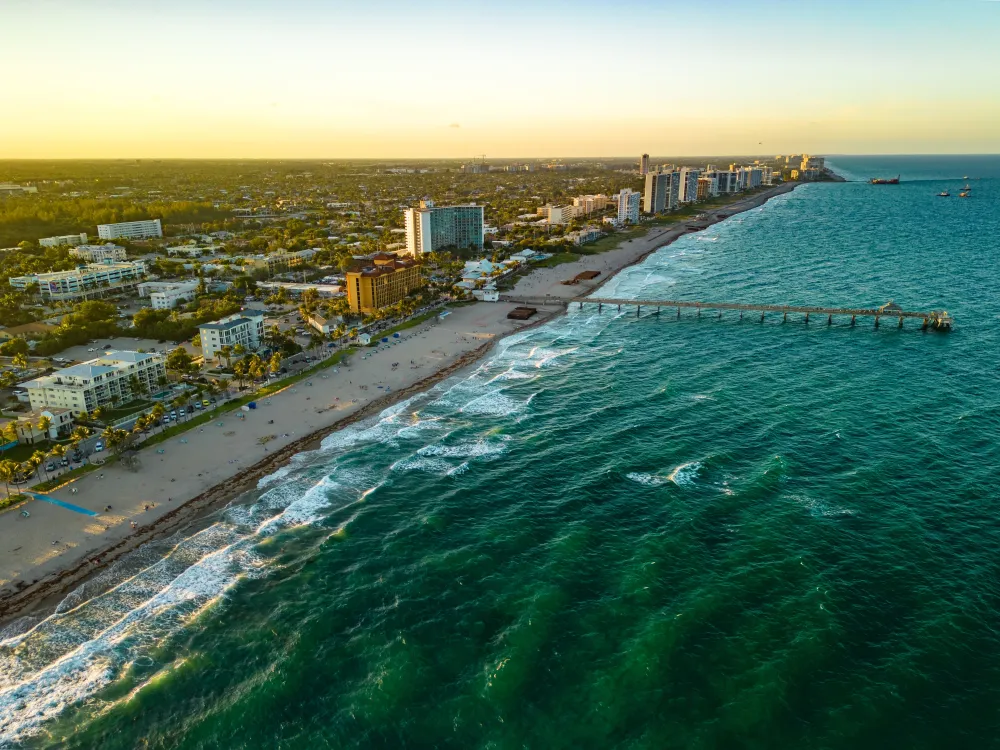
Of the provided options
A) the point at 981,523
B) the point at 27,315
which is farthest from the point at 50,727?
the point at 27,315

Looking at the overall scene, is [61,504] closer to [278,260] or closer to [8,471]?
[8,471]

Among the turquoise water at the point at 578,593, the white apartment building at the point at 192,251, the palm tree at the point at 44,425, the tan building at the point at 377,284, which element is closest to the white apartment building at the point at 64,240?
the white apartment building at the point at 192,251

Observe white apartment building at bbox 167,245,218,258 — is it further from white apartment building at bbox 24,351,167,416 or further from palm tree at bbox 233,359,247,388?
palm tree at bbox 233,359,247,388

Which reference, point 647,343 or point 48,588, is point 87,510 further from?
point 647,343

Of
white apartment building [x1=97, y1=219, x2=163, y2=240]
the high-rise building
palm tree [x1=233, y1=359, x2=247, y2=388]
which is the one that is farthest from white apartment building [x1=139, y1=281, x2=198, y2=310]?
white apartment building [x1=97, y1=219, x2=163, y2=240]

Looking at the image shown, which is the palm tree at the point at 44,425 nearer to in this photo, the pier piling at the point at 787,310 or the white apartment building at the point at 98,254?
the pier piling at the point at 787,310

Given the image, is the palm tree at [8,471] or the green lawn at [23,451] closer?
the palm tree at [8,471]
